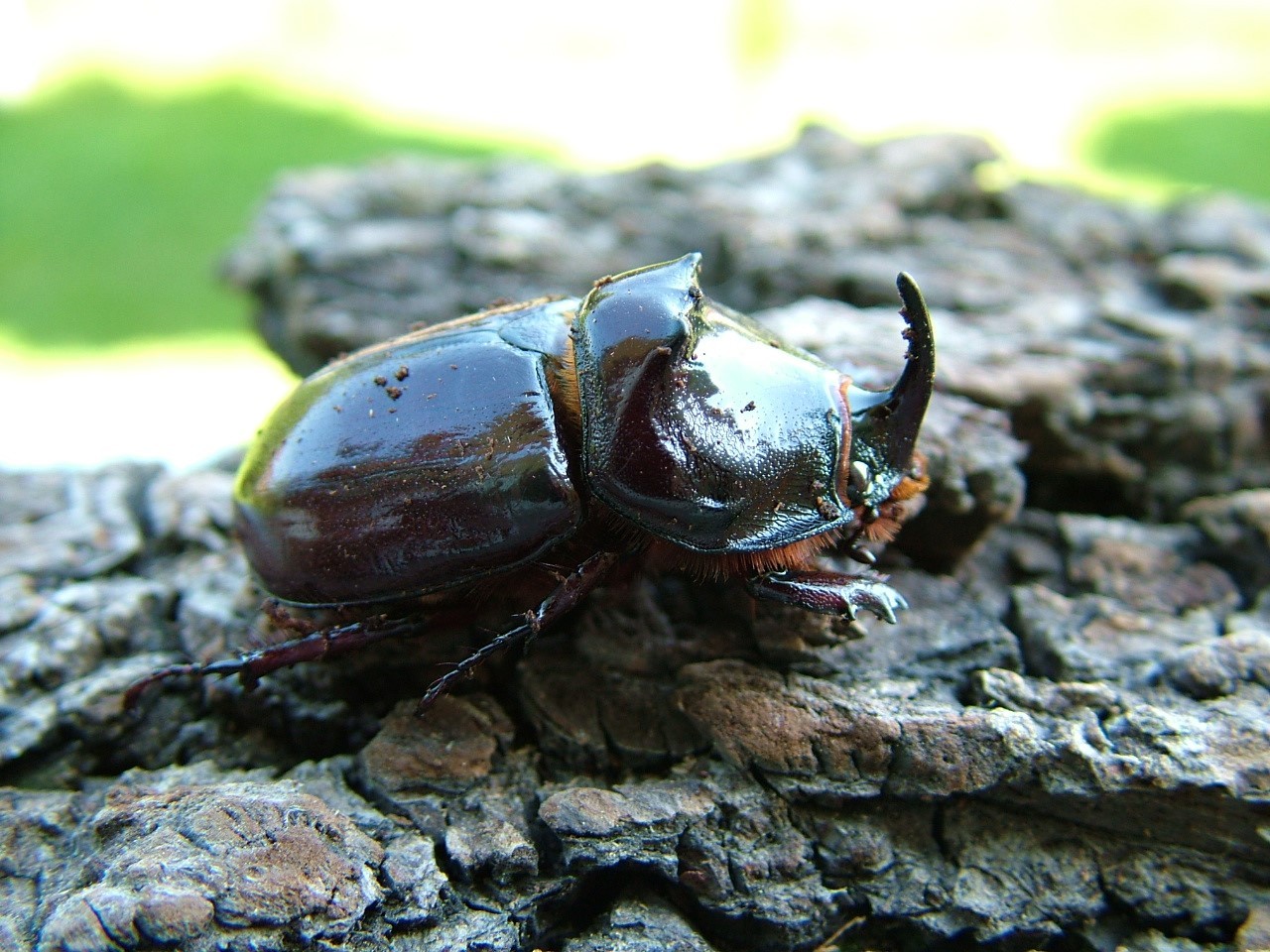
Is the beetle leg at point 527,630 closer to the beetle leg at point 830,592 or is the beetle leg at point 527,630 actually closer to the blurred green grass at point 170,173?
the beetle leg at point 830,592

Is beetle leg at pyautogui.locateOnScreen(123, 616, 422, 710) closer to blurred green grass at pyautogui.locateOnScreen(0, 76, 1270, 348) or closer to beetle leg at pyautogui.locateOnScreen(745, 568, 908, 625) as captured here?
beetle leg at pyautogui.locateOnScreen(745, 568, 908, 625)

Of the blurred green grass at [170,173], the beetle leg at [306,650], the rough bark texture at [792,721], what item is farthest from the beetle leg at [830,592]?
the blurred green grass at [170,173]

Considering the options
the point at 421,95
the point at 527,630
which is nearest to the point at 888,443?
the point at 527,630

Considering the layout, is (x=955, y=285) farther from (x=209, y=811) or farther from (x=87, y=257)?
(x=87, y=257)

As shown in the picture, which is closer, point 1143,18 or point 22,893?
point 22,893

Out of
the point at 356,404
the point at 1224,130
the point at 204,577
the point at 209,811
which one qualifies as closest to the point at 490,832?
the point at 209,811

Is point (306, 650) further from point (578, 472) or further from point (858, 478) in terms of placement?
point (858, 478)
